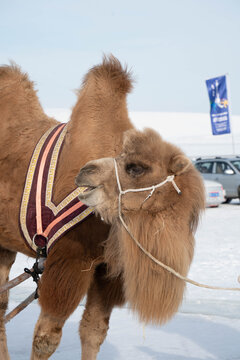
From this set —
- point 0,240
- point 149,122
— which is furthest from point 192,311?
point 149,122

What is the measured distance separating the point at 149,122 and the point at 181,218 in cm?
7779

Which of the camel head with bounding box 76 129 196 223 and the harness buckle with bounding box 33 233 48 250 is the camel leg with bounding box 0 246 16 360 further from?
the camel head with bounding box 76 129 196 223

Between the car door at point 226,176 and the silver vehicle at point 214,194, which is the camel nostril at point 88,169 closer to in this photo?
the silver vehicle at point 214,194

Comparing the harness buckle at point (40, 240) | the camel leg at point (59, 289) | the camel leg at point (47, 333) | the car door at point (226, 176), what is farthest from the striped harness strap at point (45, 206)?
the car door at point (226, 176)

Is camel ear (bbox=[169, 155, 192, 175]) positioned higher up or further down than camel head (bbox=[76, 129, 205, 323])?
higher up

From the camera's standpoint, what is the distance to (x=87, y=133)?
310 centimetres

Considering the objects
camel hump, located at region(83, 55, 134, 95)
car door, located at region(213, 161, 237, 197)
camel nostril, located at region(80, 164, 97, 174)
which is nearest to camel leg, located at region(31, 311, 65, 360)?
camel nostril, located at region(80, 164, 97, 174)

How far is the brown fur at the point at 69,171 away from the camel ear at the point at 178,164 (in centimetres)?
41

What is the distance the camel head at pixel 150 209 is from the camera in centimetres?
265

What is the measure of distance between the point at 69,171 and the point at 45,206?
0.83 feet

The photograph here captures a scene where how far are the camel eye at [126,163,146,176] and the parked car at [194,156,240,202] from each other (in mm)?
14458

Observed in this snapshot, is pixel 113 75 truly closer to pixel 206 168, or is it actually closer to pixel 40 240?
pixel 40 240

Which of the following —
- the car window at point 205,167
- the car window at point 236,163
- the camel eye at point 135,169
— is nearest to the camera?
the camel eye at point 135,169

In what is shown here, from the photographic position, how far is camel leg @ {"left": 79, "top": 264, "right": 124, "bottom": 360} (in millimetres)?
3330
